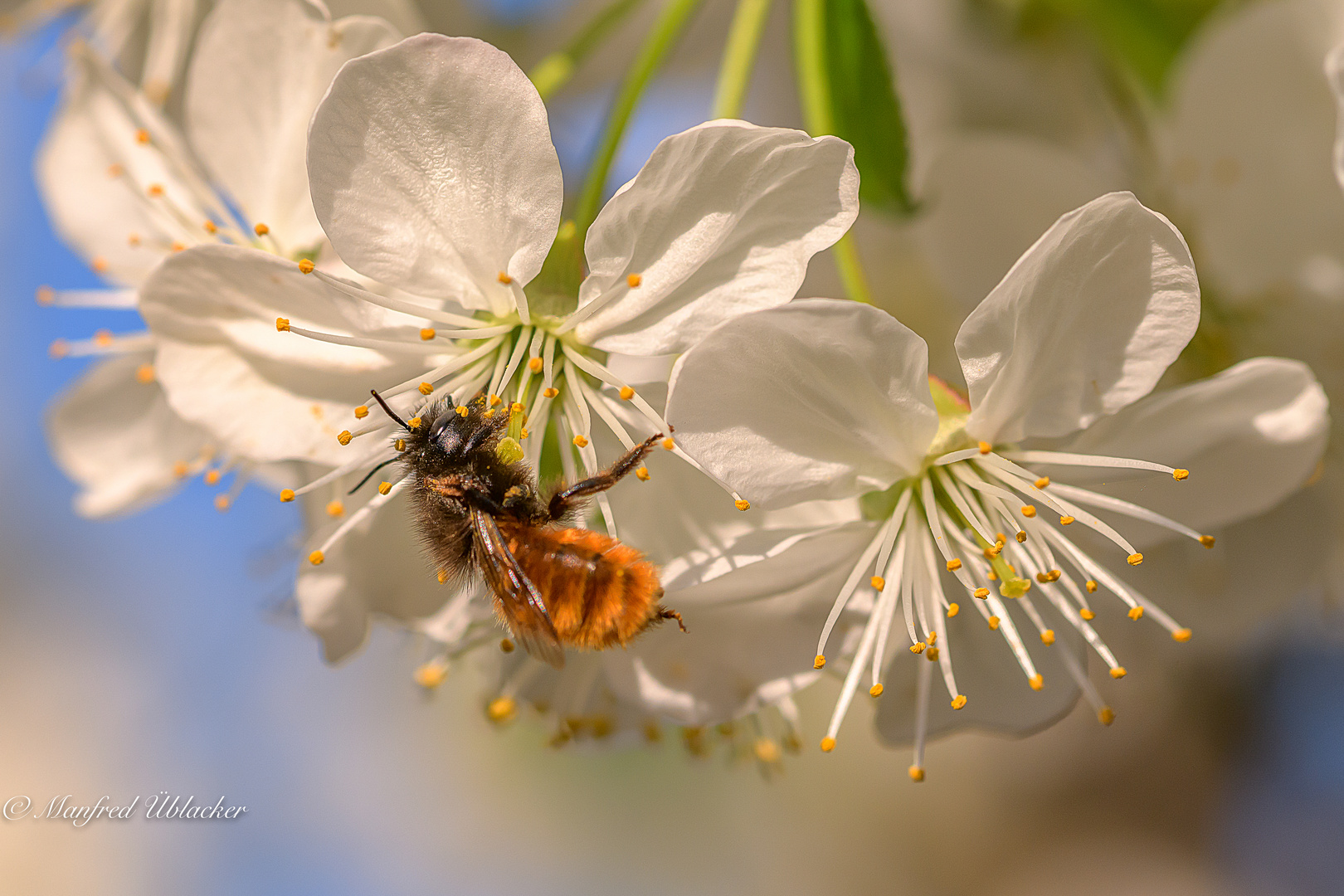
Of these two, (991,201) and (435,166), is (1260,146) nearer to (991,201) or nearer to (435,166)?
(991,201)

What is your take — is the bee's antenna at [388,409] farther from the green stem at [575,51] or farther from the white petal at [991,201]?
the white petal at [991,201]

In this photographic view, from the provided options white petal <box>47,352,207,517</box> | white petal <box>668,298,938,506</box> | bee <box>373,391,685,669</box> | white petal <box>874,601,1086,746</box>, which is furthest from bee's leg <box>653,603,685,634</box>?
white petal <box>47,352,207,517</box>

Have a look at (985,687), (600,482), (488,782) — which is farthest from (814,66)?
(488,782)

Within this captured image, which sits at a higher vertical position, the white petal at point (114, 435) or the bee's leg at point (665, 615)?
the white petal at point (114, 435)

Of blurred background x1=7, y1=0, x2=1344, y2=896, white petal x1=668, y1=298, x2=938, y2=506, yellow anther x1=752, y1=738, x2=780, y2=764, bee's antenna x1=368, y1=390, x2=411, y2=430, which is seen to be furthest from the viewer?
blurred background x1=7, y1=0, x2=1344, y2=896

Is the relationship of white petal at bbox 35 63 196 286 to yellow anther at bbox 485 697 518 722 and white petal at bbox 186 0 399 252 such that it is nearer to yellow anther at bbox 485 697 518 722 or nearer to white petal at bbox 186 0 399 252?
white petal at bbox 186 0 399 252

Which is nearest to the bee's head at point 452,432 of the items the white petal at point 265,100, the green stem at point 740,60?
the white petal at point 265,100
